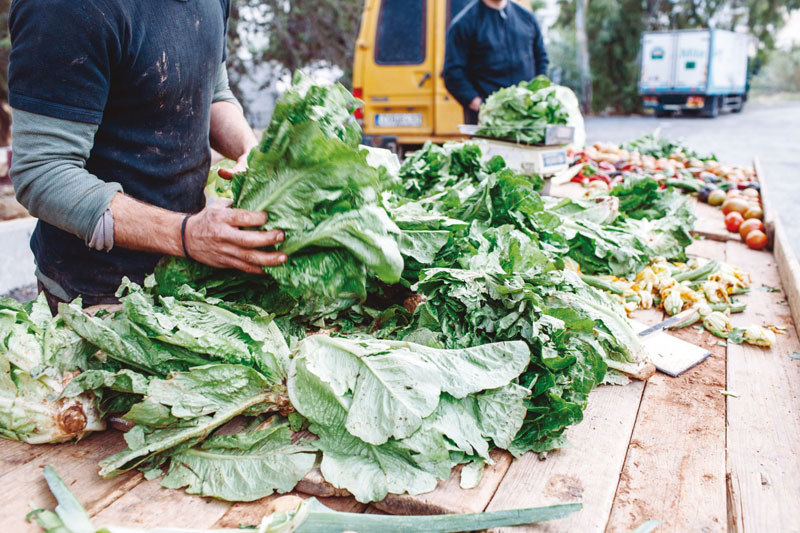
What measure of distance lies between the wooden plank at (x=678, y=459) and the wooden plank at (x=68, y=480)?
1.25 m

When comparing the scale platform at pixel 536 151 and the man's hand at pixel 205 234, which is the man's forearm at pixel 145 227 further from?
the scale platform at pixel 536 151

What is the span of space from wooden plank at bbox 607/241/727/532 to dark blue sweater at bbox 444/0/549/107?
14.6 feet

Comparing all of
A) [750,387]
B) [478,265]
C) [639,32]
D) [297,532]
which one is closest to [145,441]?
[297,532]

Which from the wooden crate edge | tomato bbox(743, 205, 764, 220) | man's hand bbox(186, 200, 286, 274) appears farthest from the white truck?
man's hand bbox(186, 200, 286, 274)

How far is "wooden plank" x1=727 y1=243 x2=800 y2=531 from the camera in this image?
5.13 ft

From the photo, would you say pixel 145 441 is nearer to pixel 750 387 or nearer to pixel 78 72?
pixel 78 72

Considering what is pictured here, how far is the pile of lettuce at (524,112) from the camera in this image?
4488 millimetres

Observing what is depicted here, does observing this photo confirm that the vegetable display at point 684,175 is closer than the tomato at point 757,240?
No

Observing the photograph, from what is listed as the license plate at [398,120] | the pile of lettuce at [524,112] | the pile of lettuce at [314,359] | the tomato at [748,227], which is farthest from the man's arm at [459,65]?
the pile of lettuce at [314,359]

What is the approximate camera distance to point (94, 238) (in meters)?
1.98

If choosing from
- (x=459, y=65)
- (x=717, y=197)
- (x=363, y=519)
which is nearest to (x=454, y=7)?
(x=459, y=65)

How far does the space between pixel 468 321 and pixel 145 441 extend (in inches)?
39.0

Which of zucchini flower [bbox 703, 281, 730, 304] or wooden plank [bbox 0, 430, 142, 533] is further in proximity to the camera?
zucchini flower [bbox 703, 281, 730, 304]

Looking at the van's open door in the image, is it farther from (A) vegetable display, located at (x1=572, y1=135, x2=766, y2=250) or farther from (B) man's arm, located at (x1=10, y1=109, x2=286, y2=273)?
(B) man's arm, located at (x1=10, y1=109, x2=286, y2=273)
